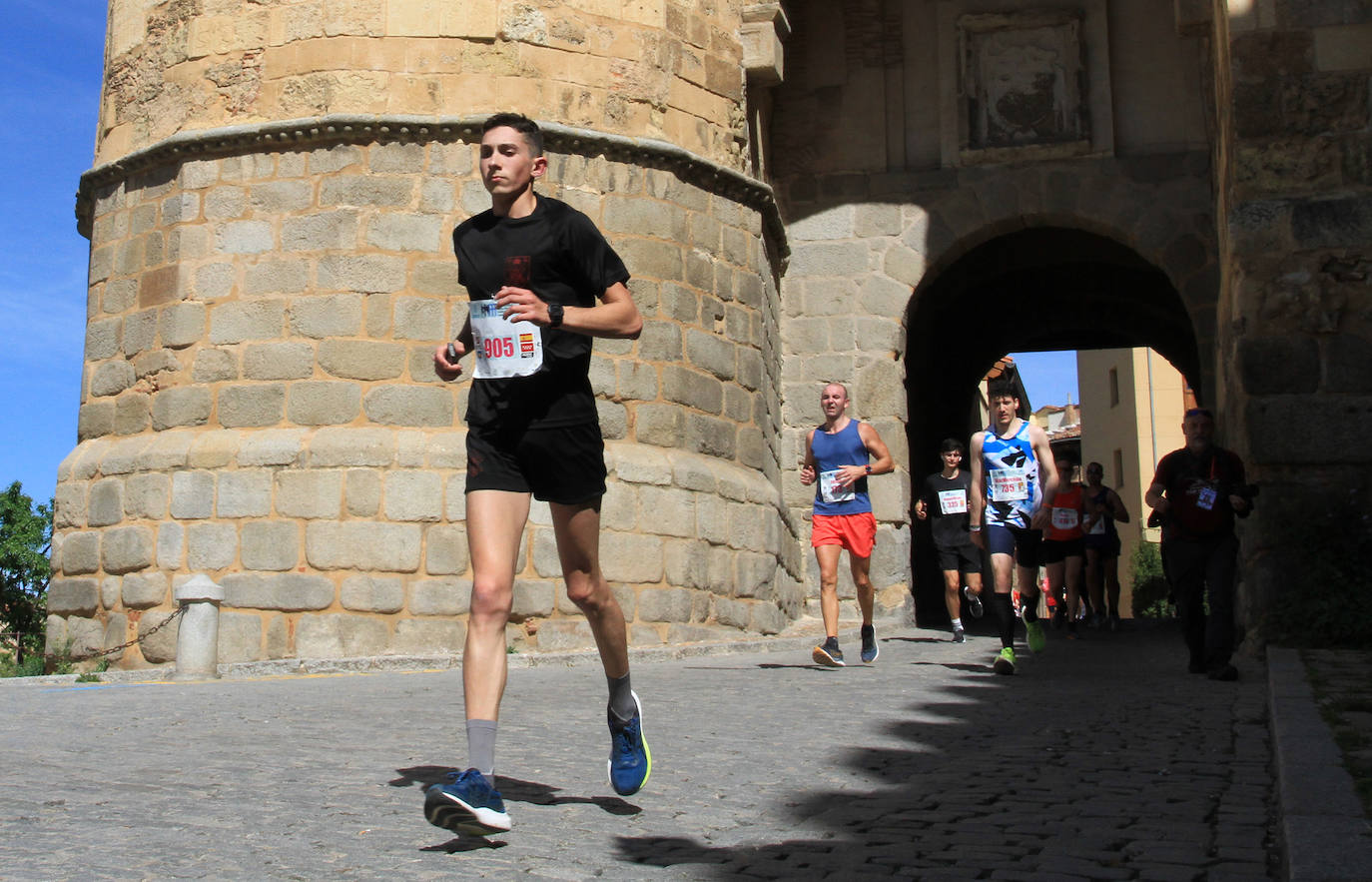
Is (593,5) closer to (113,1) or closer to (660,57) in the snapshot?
(660,57)

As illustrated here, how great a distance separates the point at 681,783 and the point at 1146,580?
110ft

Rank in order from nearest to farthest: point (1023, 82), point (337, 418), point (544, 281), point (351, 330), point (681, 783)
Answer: point (544, 281), point (681, 783), point (337, 418), point (351, 330), point (1023, 82)

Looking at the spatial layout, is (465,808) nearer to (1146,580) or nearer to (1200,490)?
(1200,490)

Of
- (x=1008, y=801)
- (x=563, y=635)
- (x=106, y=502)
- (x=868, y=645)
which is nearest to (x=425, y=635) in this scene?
(x=563, y=635)

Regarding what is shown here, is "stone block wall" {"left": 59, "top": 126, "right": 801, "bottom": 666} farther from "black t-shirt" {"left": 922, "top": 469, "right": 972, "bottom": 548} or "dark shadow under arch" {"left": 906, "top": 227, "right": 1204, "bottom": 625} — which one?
"dark shadow under arch" {"left": 906, "top": 227, "right": 1204, "bottom": 625}

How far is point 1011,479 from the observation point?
336 inches

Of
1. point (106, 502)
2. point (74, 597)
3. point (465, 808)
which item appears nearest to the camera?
point (465, 808)

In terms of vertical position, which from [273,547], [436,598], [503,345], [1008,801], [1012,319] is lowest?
[1008,801]

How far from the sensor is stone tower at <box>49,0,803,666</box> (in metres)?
10.4

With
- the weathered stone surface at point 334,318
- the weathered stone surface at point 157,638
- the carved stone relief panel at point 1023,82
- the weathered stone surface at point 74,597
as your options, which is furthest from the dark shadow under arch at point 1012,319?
the weathered stone surface at point 74,597

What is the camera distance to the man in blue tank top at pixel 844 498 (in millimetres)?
8875

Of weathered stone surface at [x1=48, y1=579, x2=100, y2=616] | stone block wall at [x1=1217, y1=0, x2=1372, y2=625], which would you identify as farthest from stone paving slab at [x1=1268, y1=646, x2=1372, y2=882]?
weathered stone surface at [x1=48, y1=579, x2=100, y2=616]

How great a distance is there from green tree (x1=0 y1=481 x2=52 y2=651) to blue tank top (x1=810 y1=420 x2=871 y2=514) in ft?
50.6

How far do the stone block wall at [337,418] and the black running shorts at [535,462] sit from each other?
6455mm
